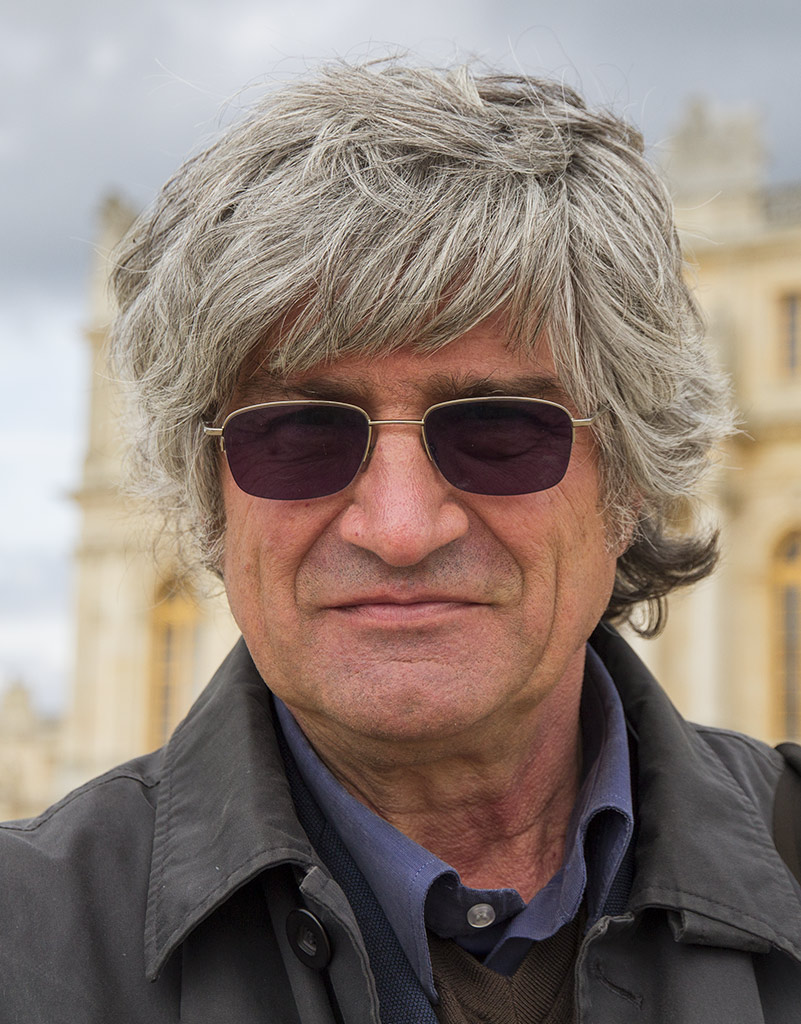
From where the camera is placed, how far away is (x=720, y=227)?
17.0 m

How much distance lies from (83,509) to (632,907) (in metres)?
18.1

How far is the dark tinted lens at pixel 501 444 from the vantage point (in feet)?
5.91

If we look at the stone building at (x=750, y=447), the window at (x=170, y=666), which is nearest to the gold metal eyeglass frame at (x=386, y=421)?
the stone building at (x=750, y=447)

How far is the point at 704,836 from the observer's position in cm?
189

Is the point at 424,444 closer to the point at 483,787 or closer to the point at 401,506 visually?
the point at 401,506

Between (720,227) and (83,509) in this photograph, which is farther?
(83,509)

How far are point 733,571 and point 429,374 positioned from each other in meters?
15.2

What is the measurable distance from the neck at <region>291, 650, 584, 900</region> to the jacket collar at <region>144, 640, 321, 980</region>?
0.10 metres

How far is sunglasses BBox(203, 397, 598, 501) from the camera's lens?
5.90 ft

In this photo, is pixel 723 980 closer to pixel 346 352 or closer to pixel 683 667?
pixel 346 352

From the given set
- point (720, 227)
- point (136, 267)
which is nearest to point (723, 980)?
point (136, 267)

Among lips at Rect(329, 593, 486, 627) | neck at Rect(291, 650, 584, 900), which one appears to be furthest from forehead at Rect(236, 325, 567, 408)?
neck at Rect(291, 650, 584, 900)

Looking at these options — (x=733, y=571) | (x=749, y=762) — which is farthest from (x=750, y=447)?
(x=749, y=762)

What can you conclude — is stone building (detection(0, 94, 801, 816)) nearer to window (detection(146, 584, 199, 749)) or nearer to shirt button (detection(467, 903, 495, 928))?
window (detection(146, 584, 199, 749))
